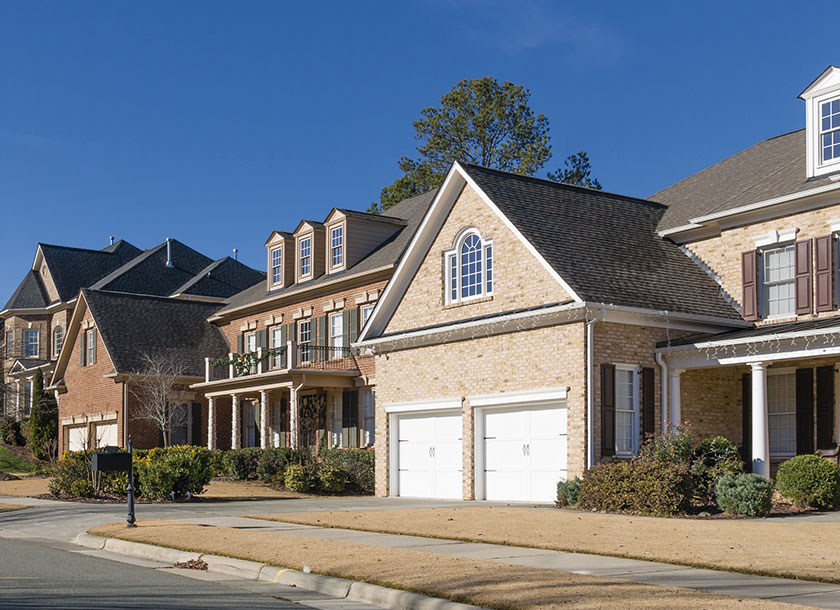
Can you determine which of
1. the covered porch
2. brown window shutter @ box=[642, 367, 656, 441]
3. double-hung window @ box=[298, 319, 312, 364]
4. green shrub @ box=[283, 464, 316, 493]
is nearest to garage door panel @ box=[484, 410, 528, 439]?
brown window shutter @ box=[642, 367, 656, 441]

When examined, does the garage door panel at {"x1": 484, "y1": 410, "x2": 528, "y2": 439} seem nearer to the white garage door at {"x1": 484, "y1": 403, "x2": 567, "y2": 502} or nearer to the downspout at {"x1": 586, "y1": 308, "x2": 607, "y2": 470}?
the white garage door at {"x1": 484, "y1": 403, "x2": 567, "y2": 502}

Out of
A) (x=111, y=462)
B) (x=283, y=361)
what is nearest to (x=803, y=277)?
(x=111, y=462)

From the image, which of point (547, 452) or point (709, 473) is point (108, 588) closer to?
point (709, 473)

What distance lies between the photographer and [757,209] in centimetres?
2327

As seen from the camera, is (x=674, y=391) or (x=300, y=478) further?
(x=300, y=478)

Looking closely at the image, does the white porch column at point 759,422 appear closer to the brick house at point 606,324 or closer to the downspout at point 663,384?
the brick house at point 606,324

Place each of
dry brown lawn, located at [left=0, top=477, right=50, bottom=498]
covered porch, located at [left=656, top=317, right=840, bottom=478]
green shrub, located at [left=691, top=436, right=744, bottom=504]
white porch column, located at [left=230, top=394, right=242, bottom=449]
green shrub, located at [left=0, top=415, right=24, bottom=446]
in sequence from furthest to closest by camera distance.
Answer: green shrub, located at [left=0, top=415, right=24, bottom=446] < white porch column, located at [left=230, top=394, right=242, bottom=449] < dry brown lawn, located at [left=0, top=477, right=50, bottom=498] < covered porch, located at [left=656, top=317, right=840, bottom=478] < green shrub, located at [left=691, top=436, right=744, bottom=504]

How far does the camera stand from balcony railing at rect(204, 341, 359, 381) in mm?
34125

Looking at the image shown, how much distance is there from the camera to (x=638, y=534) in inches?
573

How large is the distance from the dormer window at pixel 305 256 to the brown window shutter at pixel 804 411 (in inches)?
789

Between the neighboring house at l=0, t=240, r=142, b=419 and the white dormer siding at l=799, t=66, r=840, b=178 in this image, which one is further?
the neighboring house at l=0, t=240, r=142, b=419

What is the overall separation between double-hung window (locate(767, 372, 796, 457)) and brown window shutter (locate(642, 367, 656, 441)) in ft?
9.81

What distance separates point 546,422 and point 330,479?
8486mm

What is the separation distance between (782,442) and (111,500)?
51.0 feet
